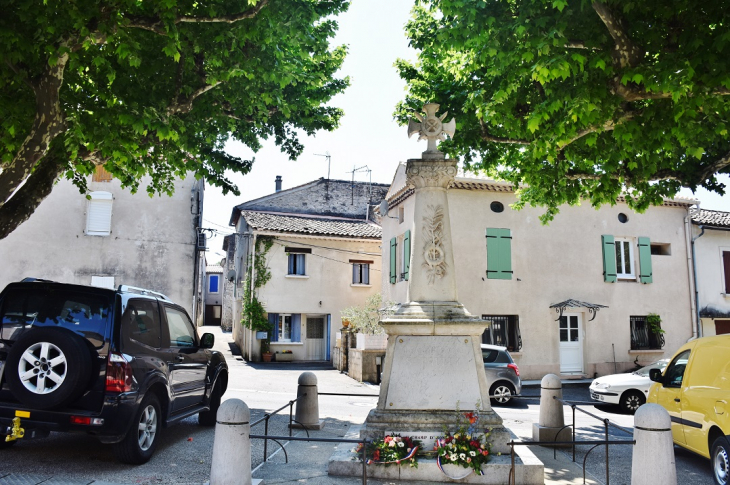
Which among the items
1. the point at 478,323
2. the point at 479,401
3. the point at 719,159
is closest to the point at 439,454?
the point at 479,401

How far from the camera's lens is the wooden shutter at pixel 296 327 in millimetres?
25922

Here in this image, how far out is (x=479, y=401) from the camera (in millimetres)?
6781

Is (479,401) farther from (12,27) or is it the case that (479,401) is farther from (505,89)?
(12,27)

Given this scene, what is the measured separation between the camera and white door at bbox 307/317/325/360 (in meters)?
26.1

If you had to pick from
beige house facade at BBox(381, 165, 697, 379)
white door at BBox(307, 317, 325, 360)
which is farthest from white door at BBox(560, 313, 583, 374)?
white door at BBox(307, 317, 325, 360)

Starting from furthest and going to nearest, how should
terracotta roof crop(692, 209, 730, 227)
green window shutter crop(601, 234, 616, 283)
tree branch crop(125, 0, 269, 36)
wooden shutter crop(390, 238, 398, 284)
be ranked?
1. wooden shutter crop(390, 238, 398, 284)
2. terracotta roof crop(692, 209, 730, 227)
3. green window shutter crop(601, 234, 616, 283)
4. tree branch crop(125, 0, 269, 36)

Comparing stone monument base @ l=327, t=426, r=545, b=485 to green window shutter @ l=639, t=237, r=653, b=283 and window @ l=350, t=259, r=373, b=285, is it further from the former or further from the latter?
window @ l=350, t=259, r=373, b=285

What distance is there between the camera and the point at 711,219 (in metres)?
22.4

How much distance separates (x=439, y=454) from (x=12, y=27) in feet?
24.5

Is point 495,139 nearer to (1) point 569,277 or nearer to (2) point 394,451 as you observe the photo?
(2) point 394,451

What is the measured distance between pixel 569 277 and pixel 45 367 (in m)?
17.5

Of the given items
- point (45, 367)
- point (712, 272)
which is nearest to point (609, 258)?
point (712, 272)

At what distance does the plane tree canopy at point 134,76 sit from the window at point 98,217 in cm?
1190

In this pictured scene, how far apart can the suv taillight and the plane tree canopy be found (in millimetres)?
3402
